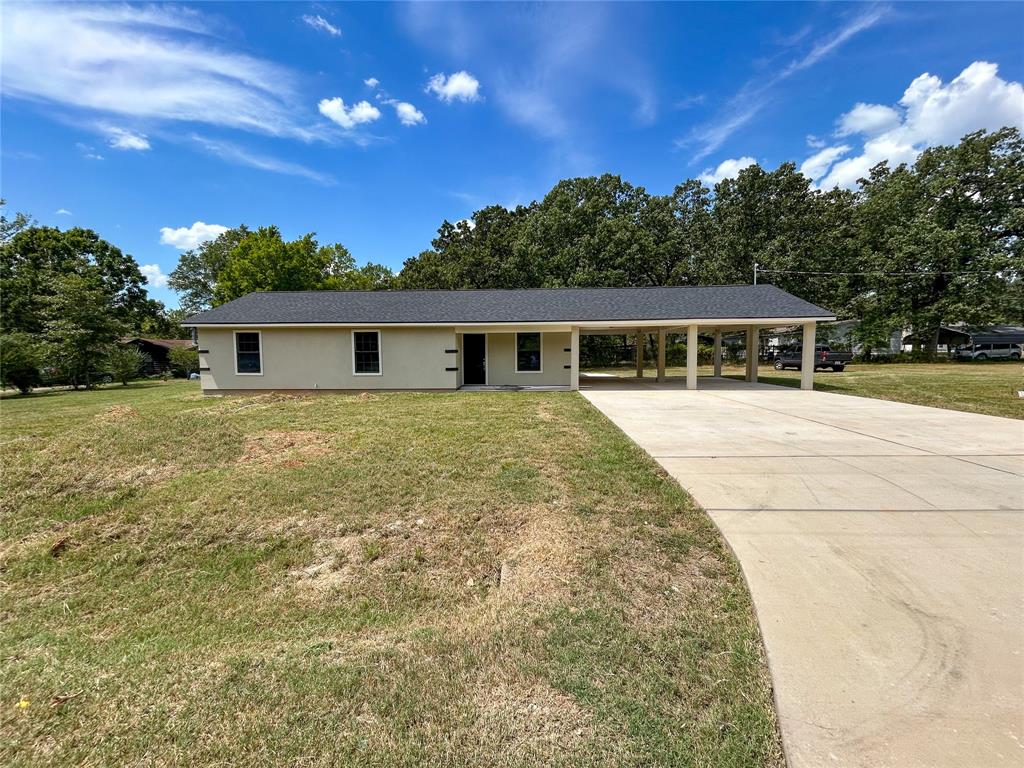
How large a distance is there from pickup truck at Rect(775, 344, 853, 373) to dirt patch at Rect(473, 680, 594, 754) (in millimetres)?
26281

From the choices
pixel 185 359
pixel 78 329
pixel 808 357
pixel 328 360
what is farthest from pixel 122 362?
pixel 808 357

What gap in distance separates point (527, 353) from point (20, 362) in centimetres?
1918

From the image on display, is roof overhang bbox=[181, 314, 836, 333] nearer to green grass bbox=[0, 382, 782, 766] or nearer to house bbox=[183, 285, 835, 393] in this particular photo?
house bbox=[183, 285, 835, 393]

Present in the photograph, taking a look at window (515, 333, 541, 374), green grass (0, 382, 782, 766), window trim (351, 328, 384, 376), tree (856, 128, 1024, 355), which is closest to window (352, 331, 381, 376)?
window trim (351, 328, 384, 376)

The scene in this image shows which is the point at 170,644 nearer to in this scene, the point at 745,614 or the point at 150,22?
the point at 745,614

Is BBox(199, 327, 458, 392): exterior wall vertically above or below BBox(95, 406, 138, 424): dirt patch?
above

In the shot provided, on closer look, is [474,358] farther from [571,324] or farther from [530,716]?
[530,716]

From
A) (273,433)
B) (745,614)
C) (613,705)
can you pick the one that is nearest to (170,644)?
(613,705)

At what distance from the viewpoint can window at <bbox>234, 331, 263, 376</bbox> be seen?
13961 millimetres

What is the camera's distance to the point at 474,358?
15859 mm

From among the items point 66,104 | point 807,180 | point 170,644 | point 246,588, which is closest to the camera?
point 170,644

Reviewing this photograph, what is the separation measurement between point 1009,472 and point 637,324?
9.89 metres

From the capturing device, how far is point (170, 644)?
2443mm

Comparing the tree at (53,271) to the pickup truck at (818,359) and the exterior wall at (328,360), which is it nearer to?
the exterior wall at (328,360)
